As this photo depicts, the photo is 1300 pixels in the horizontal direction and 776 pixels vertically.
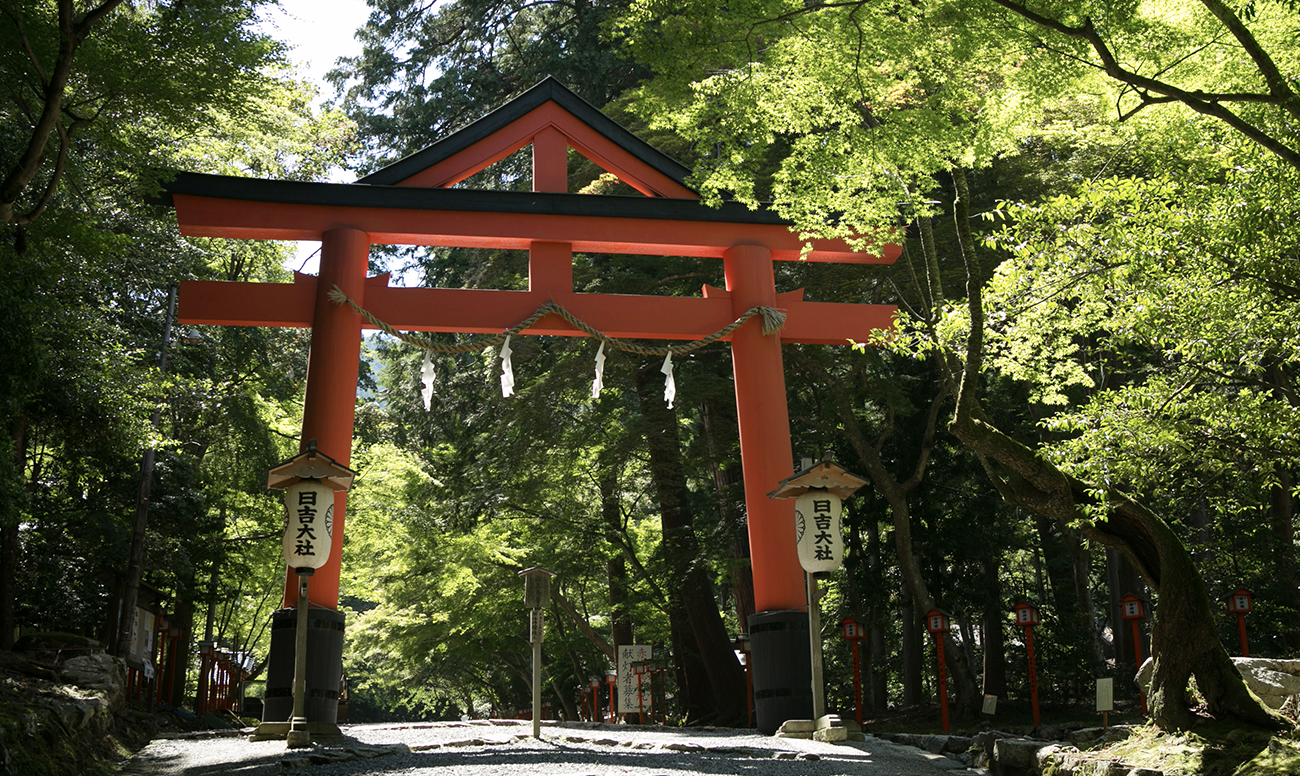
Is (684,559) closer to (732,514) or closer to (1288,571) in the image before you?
(732,514)

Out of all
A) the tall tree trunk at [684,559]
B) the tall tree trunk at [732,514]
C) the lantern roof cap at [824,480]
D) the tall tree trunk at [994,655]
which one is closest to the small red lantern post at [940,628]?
the tall tree trunk at [732,514]

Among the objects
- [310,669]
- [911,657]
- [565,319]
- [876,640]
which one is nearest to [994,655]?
[911,657]

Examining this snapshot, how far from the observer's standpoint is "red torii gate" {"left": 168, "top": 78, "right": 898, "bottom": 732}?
831 cm

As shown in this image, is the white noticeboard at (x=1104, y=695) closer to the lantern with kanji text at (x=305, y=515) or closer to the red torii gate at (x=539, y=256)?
the red torii gate at (x=539, y=256)

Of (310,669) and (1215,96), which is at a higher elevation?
(1215,96)

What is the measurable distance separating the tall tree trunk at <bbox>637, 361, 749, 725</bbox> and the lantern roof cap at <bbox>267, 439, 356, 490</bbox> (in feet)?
19.7

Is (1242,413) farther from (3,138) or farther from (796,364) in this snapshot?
(3,138)

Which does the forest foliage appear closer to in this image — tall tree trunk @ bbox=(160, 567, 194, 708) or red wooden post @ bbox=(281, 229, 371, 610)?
tall tree trunk @ bbox=(160, 567, 194, 708)

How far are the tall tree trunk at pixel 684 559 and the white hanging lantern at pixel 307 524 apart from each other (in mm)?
6077

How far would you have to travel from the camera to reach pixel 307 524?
6926 mm

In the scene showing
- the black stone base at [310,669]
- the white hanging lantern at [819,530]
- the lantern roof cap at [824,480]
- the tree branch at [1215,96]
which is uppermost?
the tree branch at [1215,96]

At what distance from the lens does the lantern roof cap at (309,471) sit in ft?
22.5

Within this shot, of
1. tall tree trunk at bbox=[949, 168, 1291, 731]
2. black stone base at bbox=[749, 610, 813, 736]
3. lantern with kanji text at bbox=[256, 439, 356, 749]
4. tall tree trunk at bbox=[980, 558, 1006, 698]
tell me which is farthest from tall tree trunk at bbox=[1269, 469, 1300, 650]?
lantern with kanji text at bbox=[256, 439, 356, 749]

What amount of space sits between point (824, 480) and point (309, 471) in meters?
3.92
